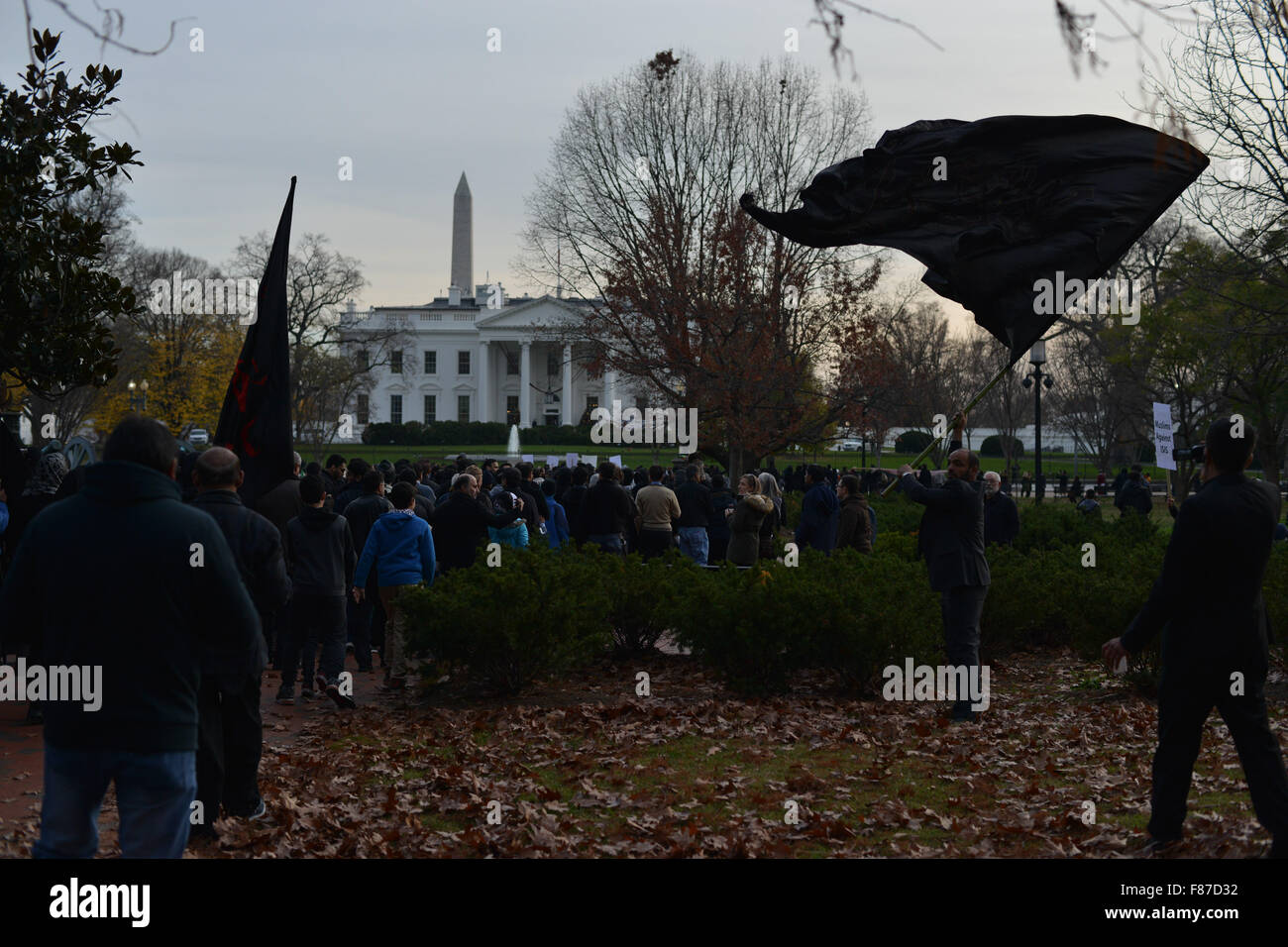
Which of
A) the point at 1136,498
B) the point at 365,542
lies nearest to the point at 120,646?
the point at 365,542

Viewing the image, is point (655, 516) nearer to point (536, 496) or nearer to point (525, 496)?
point (536, 496)

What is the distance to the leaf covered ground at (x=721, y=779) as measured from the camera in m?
6.12

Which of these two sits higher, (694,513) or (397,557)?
(694,513)

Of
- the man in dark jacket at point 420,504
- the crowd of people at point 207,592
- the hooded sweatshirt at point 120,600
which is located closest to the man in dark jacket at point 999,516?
the crowd of people at point 207,592

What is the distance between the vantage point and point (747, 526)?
1396 centimetres

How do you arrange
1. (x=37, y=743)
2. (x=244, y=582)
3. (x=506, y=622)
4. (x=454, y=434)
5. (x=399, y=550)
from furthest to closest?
(x=454, y=434), (x=399, y=550), (x=506, y=622), (x=37, y=743), (x=244, y=582)

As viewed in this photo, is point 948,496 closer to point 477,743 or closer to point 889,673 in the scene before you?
point 889,673

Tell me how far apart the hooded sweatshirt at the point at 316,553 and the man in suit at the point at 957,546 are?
4412 mm

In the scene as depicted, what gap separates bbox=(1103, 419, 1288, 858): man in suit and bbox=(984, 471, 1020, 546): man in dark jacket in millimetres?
10300

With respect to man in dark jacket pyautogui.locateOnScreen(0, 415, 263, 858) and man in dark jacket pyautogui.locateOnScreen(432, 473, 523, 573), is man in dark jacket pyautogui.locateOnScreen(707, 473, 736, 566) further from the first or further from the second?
man in dark jacket pyautogui.locateOnScreen(0, 415, 263, 858)

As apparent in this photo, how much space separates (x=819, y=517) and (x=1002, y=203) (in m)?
8.00

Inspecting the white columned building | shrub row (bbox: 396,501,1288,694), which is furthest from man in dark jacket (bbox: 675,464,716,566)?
the white columned building

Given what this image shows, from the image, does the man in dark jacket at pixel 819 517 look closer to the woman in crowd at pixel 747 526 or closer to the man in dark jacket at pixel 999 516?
the woman in crowd at pixel 747 526

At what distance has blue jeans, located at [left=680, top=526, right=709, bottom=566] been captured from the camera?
54.9 ft
